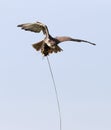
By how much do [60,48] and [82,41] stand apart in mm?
897

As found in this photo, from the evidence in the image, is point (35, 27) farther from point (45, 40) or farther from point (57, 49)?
point (57, 49)

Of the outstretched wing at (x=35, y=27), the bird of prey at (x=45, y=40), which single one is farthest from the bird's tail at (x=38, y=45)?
the outstretched wing at (x=35, y=27)

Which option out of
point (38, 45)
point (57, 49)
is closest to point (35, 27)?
point (38, 45)

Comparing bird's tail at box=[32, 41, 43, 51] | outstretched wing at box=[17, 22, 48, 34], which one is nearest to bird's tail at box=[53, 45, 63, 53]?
bird's tail at box=[32, 41, 43, 51]

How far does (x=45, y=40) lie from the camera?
1117 cm

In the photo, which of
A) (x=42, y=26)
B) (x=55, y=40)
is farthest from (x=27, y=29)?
(x=55, y=40)

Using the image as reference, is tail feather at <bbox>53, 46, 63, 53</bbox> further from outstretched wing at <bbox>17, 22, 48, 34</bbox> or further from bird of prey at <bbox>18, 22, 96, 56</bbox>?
outstretched wing at <bbox>17, 22, 48, 34</bbox>

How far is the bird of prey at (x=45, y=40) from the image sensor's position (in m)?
10.8

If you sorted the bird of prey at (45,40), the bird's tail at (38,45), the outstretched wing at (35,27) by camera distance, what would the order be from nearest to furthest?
the bird of prey at (45,40) → the bird's tail at (38,45) → the outstretched wing at (35,27)

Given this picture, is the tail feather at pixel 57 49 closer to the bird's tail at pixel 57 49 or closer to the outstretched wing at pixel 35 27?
the bird's tail at pixel 57 49

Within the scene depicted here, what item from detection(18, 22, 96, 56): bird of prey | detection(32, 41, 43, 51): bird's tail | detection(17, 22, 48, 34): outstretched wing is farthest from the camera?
detection(17, 22, 48, 34): outstretched wing

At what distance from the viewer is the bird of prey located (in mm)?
10773

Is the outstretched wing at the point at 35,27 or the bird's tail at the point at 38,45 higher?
the outstretched wing at the point at 35,27

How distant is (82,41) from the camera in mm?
10406
